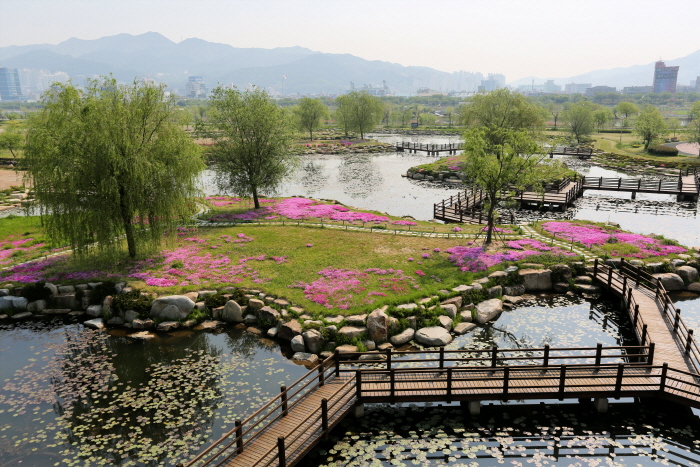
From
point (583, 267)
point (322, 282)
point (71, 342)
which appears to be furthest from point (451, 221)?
point (71, 342)

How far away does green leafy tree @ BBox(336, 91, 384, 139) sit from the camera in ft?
456

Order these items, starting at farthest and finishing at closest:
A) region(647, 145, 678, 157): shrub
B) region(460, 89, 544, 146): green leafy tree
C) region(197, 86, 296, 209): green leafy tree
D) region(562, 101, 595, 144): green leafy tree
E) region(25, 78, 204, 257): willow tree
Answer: region(562, 101, 595, 144): green leafy tree < region(647, 145, 678, 157): shrub < region(460, 89, 544, 146): green leafy tree < region(197, 86, 296, 209): green leafy tree < region(25, 78, 204, 257): willow tree

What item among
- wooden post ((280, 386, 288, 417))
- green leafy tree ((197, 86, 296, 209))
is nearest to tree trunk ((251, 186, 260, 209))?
green leafy tree ((197, 86, 296, 209))

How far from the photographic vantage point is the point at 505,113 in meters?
79.6

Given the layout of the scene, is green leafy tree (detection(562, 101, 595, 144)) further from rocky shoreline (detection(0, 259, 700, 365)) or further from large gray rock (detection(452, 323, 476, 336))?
large gray rock (detection(452, 323, 476, 336))

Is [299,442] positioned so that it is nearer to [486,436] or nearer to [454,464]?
[454,464]

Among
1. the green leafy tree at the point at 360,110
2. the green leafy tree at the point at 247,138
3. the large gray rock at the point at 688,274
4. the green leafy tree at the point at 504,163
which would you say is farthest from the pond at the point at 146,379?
the green leafy tree at the point at 360,110

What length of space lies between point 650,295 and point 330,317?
65.4 feet

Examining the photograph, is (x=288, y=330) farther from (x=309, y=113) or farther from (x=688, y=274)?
(x=309, y=113)

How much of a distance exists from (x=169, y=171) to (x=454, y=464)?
87.6 feet

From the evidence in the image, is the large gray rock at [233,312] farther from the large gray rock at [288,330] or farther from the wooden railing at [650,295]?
the wooden railing at [650,295]

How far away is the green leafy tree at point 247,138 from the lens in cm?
4728

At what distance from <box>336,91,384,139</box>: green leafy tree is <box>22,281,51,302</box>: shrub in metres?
119

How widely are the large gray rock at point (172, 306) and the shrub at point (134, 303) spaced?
0.46 metres
